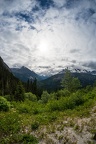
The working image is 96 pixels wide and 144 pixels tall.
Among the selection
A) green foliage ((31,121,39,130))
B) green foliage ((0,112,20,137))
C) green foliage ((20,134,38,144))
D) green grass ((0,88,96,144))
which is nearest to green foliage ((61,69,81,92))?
green grass ((0,88,96,144))

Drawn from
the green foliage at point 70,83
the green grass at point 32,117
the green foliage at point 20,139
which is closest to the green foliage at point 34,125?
the green grass at point 32,117

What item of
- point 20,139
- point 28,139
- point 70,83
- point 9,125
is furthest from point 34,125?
point 70,83

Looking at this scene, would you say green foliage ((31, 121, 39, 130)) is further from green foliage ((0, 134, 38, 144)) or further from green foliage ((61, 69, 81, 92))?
green foliage ((61, 69, 81, 92))

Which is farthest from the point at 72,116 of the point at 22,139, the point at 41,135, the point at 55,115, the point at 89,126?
the point at 22,139

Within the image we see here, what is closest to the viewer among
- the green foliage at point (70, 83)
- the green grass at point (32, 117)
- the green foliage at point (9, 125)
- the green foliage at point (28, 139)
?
the green foliage at point (28, 139)

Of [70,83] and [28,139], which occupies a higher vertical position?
[70,83]

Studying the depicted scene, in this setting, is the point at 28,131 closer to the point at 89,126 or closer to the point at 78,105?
the point at 89,126

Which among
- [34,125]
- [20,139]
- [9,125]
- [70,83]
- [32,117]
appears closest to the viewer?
[20,139]

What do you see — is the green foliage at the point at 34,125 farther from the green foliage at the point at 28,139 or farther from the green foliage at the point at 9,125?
the green foliage at the point at 28,139

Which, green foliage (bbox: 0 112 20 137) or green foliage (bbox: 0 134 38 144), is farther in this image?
green foliage (bbox: 0 112 20 137)

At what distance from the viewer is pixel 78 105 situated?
19.9 meters

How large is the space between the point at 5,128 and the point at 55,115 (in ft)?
15.6

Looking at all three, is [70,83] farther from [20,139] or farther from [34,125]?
[20,139]

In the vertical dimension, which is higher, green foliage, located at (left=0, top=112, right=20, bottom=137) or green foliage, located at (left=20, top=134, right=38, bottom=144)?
green foliage, located at (left=0, top=112, right=20, bottom=137)
